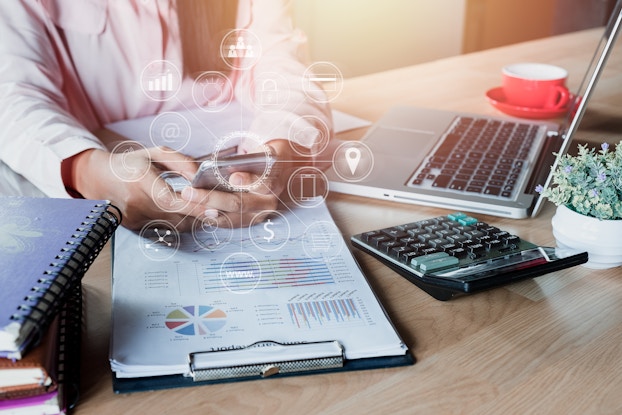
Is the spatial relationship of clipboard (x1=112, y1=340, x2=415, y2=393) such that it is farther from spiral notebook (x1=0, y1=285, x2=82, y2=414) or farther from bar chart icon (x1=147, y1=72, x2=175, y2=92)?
bar chart icon (x1=147, y1=72, x2=175, y2=92)

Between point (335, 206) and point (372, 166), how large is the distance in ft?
0.34

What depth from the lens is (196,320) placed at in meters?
0.52

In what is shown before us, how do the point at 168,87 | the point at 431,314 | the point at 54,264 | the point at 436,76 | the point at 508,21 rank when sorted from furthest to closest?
the point at 508,21, the point at 436,76, the point at 168,87, the point at 431,314, the point at 54,264

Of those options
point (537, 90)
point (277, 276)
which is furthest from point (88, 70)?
point (537, 90)

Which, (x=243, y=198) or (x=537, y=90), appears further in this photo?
(x=537, y=90)

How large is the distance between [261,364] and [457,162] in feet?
1.63

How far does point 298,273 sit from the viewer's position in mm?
606

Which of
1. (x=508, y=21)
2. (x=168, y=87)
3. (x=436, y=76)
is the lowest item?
(x=508, y=21)

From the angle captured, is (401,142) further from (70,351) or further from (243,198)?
(70,351)

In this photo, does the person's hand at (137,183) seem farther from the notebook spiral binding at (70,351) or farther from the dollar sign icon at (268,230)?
the notebook spiral binding at (70,351)

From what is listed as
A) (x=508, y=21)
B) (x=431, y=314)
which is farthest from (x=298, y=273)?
(x=508, y=21)

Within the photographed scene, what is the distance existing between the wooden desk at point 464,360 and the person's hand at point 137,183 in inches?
2.5

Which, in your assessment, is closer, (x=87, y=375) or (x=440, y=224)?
(x=87, y=375)

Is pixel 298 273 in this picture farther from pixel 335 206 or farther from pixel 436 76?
pixel 436 76
